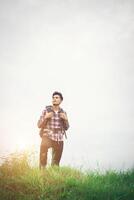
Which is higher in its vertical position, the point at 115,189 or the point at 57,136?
the point at 57,136

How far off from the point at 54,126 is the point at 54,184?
266 centimetres

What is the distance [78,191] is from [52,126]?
3.00 m

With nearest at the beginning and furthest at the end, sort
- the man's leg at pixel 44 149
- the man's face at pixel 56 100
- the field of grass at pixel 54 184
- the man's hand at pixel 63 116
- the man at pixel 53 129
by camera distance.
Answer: the field of grass at pixel 54 184 < the man's leg at pixel 44 149 < the man at pixel 53 129 < the man's hand at pixel 63 116 < the man's face at pixel 56 100

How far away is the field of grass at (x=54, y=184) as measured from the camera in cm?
791

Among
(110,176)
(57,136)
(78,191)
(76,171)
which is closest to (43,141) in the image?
(57,136)

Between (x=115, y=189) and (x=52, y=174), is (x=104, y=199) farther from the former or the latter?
(x=52, y=174)

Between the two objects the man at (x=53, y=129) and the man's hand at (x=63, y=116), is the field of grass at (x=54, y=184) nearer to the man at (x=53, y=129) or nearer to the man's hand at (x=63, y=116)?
the man at (x=53, y=129)

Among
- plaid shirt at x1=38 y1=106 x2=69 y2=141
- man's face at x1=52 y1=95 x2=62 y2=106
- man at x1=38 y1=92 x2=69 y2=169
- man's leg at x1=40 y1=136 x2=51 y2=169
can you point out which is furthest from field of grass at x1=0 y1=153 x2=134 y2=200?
man's face at x1=52 y1=95 x2=62 y2=106

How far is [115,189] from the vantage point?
834 centimetres

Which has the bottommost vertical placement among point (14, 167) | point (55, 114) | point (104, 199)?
point (104, 199)

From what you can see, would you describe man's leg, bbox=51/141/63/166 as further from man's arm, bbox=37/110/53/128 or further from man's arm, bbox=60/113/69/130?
man's arm, bbox=37/110/53/128

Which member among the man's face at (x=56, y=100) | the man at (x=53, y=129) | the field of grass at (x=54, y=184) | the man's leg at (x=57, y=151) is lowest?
A: the field of grass at (x=54, y=184)

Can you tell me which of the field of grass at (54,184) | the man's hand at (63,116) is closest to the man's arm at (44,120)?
the man's hand at (63,116)

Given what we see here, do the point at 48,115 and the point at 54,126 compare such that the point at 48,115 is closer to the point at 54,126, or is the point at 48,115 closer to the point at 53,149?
the point at 54,126
